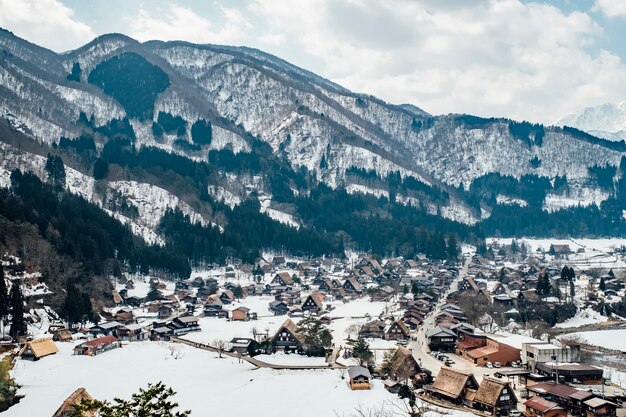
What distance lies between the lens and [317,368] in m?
45.3

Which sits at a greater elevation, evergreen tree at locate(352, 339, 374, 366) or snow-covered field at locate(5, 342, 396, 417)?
evergreen tree at locate(352, 339, 374, 366)

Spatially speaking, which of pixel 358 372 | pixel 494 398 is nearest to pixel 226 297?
pixel 358 372

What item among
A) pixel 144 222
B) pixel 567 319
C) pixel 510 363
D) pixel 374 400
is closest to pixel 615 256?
pixel 567 319

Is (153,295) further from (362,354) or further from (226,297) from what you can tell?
(362,354)

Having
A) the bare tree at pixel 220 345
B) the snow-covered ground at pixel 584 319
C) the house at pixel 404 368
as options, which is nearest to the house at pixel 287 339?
the bare tree at pixel 220 345

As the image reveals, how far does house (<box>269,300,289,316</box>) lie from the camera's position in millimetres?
74062

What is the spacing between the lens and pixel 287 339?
52938 mm

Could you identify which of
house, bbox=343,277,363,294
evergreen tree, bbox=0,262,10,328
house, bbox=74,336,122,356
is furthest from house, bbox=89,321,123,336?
house, bbox=343,277,363,294

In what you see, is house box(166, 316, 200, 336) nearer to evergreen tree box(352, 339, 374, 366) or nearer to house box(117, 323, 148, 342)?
house box(117, 323, 148, 342)

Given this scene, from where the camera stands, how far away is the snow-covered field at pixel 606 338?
57.5m

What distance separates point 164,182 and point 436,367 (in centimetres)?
10770

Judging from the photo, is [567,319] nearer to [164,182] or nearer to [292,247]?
[292,247]

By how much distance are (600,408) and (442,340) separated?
22829 mm

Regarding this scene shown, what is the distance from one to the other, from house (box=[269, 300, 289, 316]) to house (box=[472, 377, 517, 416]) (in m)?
40.6
